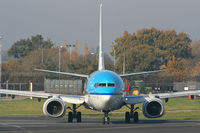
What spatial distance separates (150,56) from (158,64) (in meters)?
8.68

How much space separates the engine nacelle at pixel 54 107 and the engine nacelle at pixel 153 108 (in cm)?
590

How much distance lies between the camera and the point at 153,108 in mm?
34938

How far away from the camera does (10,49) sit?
16375 cm

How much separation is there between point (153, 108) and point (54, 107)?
7210mm

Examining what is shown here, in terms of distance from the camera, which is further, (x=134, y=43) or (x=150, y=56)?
(x=134, y=43)

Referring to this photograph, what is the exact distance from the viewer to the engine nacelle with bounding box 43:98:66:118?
112 feet

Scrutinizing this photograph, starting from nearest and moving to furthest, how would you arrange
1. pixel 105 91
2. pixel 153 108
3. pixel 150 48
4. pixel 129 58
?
pixel 105 91 < pixel 153 108 < pixel 129 58 < pixel 150 48

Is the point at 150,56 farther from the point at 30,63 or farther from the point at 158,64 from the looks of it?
the point at 30,63

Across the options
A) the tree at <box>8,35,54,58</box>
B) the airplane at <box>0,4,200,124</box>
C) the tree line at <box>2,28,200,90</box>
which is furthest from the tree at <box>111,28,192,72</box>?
the airplane at <box>0,4,200,124</box>

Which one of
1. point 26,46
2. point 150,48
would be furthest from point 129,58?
point 26,46

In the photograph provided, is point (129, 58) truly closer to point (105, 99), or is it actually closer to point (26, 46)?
point (26, 46)

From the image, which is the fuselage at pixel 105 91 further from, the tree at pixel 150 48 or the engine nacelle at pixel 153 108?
the tree at pixel 150 48

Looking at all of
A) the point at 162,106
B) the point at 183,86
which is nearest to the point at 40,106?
the point at 162,106

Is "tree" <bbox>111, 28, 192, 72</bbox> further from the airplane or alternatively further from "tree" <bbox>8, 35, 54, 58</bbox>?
the airplane
